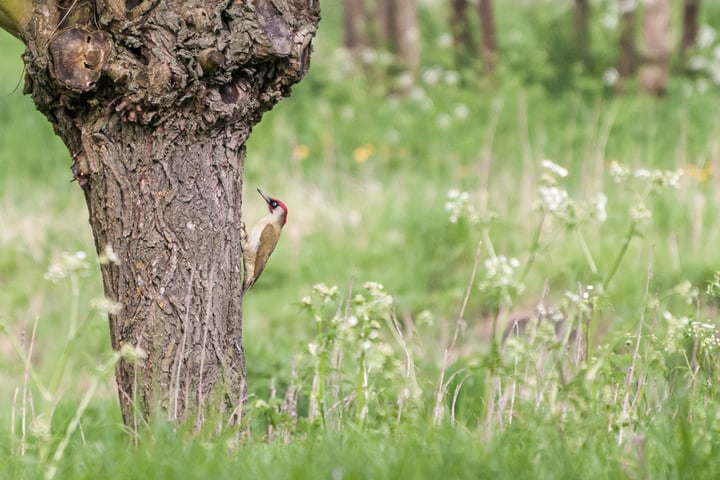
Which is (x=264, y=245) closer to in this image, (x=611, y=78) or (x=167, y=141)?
(x=167, y=141)

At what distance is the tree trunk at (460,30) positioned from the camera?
14812 millimetres

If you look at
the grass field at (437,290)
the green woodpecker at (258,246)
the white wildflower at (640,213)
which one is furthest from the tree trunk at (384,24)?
the white wildflower at (640,213)

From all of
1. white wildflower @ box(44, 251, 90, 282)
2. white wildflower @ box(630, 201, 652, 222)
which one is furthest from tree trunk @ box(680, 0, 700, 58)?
white wildflower @ box(44, 251, 90, 282)

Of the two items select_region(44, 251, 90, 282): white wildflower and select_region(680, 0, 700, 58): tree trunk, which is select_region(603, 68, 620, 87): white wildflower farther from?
select_region(44, 251, 90, 282): white wildflower

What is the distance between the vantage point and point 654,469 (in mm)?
2754

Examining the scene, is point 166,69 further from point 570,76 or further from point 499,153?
point 570,76

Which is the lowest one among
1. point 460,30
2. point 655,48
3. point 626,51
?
point 655,48

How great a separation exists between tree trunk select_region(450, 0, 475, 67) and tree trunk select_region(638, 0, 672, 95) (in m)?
3.19

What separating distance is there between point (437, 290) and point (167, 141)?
178 inches

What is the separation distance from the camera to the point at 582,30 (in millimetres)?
14953

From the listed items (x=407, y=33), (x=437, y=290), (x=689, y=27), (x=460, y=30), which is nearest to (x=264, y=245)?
(x=437, y=290)

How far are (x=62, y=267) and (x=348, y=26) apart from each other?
51.9 feet

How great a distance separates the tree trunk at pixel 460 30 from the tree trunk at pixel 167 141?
11.7m

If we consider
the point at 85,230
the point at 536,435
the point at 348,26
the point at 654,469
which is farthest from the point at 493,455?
the point at 348,26
